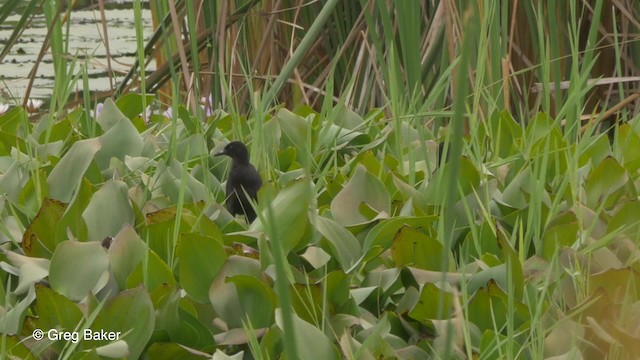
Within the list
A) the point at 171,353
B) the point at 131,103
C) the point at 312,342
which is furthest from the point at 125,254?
the point at 131,103

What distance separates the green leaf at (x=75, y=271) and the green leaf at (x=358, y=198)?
320 mm

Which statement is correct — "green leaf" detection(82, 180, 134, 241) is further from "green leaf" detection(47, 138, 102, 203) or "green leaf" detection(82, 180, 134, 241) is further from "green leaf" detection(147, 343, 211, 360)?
"green leaf" detection(147, 343, 211, 360)

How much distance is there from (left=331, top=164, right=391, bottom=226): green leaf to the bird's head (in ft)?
0.71

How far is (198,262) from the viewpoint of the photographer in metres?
1.13

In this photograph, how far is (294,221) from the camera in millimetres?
1218

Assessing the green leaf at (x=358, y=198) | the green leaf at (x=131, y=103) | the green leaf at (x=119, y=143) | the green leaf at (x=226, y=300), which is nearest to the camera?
the green leaf at (x=226, y=300)

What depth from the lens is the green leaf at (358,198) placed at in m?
1.34

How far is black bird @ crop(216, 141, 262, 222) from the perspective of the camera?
1470mm

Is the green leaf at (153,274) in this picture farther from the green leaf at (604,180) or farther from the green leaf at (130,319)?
the green leaf at (604,180)

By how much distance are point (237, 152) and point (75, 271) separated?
45 cm

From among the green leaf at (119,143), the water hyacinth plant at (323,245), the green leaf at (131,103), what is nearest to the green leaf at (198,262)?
the water hyacinth plant at (323,245)

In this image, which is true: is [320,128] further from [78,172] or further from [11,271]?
[11,271]

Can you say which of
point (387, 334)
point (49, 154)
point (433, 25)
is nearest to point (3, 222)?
point (49, 154)

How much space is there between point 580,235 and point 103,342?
53cm
